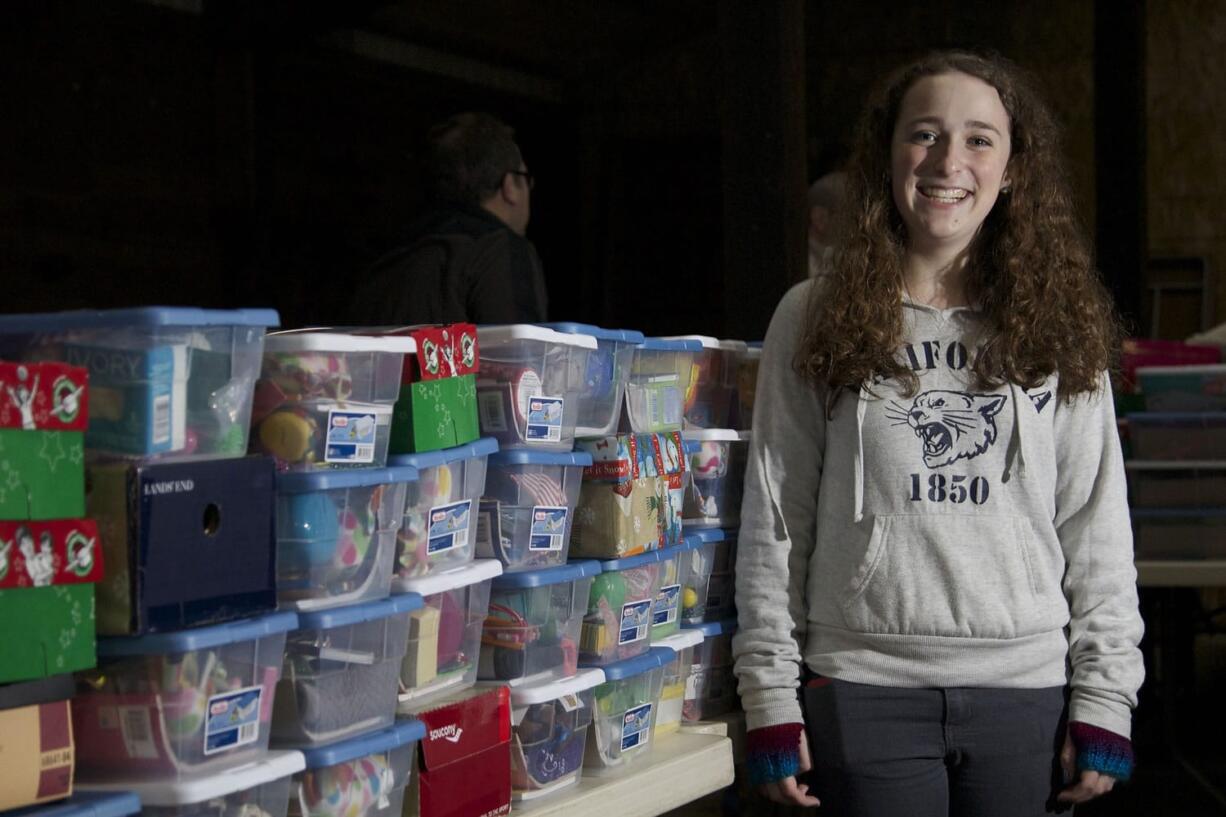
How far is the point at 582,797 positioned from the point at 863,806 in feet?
1.13

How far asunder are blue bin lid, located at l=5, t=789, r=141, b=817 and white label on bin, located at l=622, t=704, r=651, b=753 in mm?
808

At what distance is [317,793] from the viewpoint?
5.23 ft

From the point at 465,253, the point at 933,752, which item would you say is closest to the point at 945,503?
the point at 933,752

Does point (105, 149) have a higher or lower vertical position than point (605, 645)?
higher

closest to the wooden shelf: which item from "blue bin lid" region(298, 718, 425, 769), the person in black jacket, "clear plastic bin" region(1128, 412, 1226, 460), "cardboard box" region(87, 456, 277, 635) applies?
"blue bin lid" region(298, 718, 425, 769)

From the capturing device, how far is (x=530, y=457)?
1900 mm

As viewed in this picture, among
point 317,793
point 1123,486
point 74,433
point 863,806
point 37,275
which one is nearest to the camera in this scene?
point 74,433

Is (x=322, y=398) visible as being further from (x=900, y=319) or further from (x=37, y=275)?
(x=37, y=275)

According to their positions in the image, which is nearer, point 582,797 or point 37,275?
point 582,797

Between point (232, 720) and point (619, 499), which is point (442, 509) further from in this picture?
point (232, 720)

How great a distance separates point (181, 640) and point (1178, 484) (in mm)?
2887

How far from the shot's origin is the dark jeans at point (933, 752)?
187cm

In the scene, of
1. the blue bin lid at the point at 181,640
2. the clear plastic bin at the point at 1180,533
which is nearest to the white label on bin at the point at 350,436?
the blue bin lid at the point at 181,640

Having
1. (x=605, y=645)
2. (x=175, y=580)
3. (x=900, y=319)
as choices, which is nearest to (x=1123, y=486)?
(x=900, y=319)
